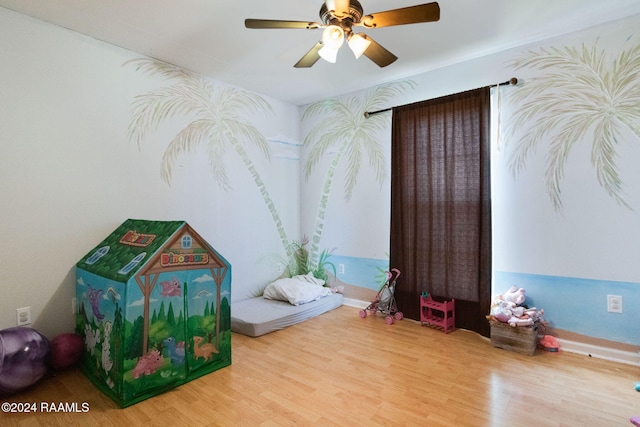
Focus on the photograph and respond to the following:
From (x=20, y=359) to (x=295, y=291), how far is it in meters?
2.26

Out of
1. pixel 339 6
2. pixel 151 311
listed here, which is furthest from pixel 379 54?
pixel 151 311

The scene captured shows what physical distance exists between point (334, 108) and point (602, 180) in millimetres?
2754

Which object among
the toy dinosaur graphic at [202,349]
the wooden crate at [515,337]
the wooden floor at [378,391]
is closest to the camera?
the wooden floor at [378,391]

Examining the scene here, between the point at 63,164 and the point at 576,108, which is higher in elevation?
the point at 576,108

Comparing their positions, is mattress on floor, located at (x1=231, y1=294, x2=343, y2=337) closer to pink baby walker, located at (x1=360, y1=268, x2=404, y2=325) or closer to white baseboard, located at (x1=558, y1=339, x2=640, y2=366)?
pink baby walker, located at (x1=360, y1=268, x2=404, y2=325)

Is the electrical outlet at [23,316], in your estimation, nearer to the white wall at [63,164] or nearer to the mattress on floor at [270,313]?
the white wall at [63,164]

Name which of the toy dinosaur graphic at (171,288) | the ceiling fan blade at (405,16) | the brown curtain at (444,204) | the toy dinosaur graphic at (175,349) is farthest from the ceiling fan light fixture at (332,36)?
the toy dinosaur graphic at (175,349)

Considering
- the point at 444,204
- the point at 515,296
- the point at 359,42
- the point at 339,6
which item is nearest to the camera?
the point at 339,6

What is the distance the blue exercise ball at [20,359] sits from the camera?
1.90 meters

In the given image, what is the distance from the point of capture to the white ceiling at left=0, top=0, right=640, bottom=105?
2221 mm

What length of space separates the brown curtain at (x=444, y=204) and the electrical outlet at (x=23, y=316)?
3101 millimetres

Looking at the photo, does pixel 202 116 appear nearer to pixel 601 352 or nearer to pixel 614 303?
pixel 614 303

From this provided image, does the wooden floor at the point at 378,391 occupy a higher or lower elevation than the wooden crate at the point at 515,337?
lower

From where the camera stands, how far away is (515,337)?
8.45ft
